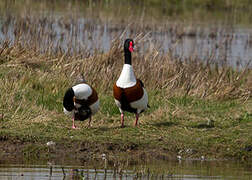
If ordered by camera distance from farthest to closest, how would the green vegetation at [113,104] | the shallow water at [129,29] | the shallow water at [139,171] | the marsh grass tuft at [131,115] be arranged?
the shallow water at [129,29], the marsh grass tuft at [131,115], the green vegetation at [113,104], the shallow water at [139,171]

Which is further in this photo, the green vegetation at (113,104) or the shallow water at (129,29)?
the shallow water at (129,29)

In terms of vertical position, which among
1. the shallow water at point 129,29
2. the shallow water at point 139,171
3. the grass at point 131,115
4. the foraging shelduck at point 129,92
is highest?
the shallow water at point 129,29

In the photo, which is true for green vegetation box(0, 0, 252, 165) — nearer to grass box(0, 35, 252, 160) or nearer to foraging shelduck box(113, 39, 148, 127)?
grass box(0, 35, 252, 160)

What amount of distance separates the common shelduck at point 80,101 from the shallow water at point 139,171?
159 cm

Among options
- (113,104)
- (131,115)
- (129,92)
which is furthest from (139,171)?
(113,104)

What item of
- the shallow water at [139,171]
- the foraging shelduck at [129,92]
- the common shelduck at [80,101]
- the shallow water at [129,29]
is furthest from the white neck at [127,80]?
the shallow water at [129,29]

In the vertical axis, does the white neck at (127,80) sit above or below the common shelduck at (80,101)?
above

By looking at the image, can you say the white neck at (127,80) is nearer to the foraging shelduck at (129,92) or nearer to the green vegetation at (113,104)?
the foraging shelduck at (129,92)

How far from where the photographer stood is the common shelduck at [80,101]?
28.8 ft

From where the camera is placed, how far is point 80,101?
29.1 feet

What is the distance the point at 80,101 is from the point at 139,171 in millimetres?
2130

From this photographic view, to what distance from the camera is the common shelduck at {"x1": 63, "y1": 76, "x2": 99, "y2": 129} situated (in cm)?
879

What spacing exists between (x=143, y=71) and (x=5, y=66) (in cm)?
275

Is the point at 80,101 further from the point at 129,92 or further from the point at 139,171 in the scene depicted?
the point at 139,171
